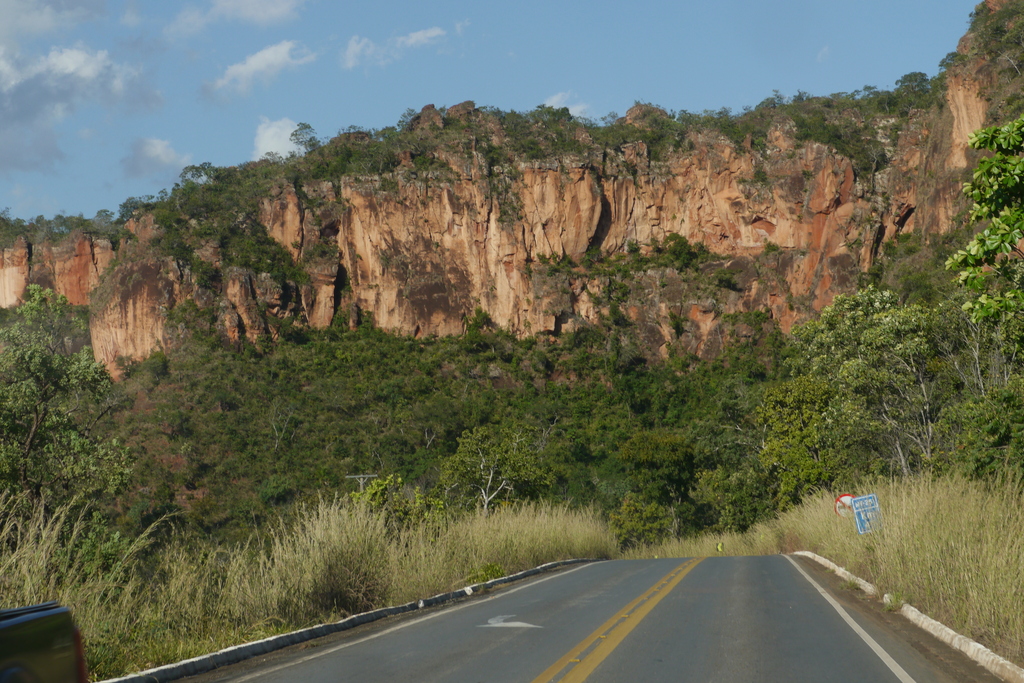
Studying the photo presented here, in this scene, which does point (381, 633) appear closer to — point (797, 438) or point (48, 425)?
point (48, 425)

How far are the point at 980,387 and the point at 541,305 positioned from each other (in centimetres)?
7077

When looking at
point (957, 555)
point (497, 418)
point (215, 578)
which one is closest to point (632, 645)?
point (957, 555)

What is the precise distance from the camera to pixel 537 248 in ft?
318

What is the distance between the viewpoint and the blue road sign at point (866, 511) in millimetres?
14565

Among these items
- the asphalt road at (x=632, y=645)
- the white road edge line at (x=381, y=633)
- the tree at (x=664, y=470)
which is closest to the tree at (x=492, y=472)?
the white road edge line at (x=381, y=633)

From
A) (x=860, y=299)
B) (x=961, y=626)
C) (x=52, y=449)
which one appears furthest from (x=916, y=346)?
(x=52, y=449)

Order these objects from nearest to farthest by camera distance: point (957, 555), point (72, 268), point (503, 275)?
point (957, 555) < point (503, 275) < point (72, 268)

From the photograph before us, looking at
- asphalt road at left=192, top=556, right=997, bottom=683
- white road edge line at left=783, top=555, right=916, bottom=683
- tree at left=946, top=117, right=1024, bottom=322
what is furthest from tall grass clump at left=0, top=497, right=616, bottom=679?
tree at left=946, top=117, right=1024, bottom=322

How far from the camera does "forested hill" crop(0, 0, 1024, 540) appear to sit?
6556 centimetres

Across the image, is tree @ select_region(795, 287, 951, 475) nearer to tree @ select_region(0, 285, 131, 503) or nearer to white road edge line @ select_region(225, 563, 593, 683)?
white road edge line @ select_region(225, 563, 593, 683)

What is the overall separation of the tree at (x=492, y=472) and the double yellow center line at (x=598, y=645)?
16846mm

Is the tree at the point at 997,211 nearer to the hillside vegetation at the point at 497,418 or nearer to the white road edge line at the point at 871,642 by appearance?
the hillside vegetation at the point at 497,418

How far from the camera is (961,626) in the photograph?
854cm

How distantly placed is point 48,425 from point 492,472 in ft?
45.5
